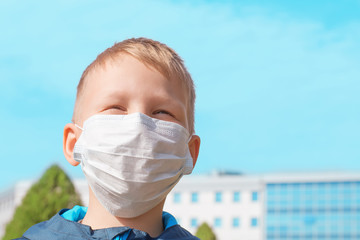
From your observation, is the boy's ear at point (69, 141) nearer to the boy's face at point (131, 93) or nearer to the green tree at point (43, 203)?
the boy's face at point (131, 93)

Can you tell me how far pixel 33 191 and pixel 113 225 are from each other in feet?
32.1

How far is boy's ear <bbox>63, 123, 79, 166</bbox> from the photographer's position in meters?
3.17

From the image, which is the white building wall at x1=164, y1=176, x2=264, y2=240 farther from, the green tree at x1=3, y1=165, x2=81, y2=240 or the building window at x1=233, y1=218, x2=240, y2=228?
the green tree at x1=3, y1=165, x2=81, y2=240

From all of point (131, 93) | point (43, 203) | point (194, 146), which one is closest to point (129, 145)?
point (131, 93)

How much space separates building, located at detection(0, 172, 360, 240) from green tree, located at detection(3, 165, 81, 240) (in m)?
79.6

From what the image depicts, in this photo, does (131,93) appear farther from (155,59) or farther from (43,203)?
(43,203)

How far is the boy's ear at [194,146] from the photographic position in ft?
10.7

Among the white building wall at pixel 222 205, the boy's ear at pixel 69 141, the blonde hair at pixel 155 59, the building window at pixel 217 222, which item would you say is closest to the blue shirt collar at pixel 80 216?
the boy's ear at pixel 69 141

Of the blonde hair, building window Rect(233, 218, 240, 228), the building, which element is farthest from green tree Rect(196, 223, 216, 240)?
building window Rect(233, 218, 240, 228)

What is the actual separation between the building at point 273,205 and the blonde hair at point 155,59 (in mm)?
88703

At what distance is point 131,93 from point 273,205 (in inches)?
→ 3641

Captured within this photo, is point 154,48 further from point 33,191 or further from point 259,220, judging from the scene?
point 259,220

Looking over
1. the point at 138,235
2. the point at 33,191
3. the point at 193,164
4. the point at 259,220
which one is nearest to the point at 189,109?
the point at 193,164

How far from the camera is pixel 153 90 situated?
9.67ft
